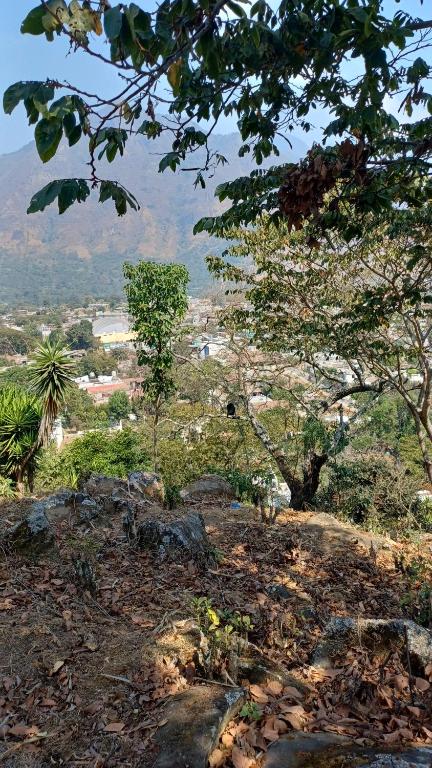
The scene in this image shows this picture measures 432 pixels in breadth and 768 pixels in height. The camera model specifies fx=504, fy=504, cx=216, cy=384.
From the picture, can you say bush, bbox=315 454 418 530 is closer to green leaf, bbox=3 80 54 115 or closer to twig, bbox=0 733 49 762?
twig, bbox=0 733 49 762

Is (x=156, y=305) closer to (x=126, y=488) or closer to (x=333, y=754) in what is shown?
(x=126, y=488)

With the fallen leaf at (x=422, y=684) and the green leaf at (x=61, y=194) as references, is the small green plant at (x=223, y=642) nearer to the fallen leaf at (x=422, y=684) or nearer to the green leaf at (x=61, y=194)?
the fallen leaf at (x=422, y=684)

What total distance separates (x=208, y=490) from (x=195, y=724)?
19.7 feet

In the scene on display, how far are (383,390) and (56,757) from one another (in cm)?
758

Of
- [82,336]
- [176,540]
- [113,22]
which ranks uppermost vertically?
[82,336]

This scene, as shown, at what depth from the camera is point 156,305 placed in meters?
10.2

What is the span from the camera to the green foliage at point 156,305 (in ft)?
33.0

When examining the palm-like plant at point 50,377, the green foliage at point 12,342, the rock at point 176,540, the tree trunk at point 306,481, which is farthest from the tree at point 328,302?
the green foliage at point 12,342

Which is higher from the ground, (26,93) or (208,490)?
(26,93)

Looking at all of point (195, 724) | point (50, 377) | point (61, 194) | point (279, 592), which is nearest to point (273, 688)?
point (195, 724)

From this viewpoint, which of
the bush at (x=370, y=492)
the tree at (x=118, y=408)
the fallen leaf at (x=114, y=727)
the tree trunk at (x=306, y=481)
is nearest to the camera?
the fallen leaf at (x=114, y=727)

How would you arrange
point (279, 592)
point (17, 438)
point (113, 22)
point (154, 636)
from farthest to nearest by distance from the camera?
point (17, 438)
point (279, 592)
point (154, 636)
point (113, 22)

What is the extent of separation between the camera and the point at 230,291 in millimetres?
8516

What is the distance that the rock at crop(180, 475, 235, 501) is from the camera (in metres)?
7.71
